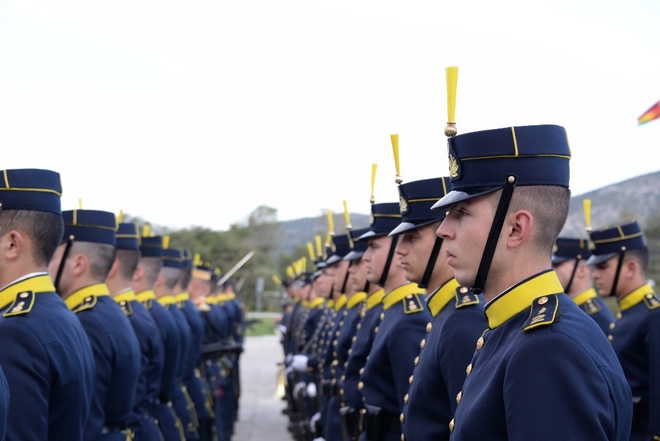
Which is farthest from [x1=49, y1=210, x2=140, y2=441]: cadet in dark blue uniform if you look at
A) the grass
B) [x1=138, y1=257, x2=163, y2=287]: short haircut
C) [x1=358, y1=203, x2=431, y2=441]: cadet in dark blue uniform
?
the grass

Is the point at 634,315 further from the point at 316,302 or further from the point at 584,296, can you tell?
the point at 316,302

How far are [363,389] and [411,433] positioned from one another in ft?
4.42

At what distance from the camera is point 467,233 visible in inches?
105

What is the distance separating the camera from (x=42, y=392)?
3480 millimetres

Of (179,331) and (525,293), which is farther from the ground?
(525,293)

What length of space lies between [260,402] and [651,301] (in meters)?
13.8

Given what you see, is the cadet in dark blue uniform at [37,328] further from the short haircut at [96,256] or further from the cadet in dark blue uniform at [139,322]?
the cadet in dark blue uniform at [139,322]

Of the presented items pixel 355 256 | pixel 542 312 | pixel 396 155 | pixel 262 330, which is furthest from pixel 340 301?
pixel 262 330

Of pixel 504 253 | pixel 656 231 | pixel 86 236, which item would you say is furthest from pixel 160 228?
pixel 504 253

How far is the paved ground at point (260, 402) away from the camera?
14352 mm

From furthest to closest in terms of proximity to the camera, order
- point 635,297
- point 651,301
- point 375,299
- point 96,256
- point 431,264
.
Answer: point 375,299
point 635,297
point 651,301
point 96,256
point 431,264

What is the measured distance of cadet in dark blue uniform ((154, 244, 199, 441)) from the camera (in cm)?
823

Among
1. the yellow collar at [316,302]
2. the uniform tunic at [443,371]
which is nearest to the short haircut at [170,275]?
the uniform tunic at [443,371]

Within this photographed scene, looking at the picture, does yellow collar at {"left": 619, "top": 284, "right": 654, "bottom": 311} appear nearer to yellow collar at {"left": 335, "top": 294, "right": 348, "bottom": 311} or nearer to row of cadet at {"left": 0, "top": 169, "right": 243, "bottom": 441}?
row of cadet at {"left": 0, "top": 169, "right": 243, "bottom": 441}
